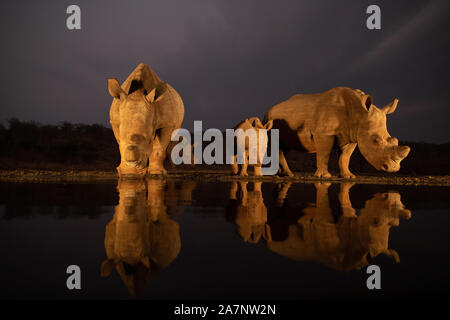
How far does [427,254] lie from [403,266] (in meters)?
0.33

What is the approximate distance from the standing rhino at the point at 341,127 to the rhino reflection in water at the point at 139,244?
6053 millimetres

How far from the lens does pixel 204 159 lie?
17.1 m

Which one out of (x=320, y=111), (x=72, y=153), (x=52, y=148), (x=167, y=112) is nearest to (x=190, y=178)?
(x=167, y=112)

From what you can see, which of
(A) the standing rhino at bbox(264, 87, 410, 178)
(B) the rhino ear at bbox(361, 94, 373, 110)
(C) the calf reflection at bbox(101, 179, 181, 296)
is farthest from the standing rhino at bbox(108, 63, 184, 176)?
(B) the rhino ear at bbox(361, 94, 373, 110)

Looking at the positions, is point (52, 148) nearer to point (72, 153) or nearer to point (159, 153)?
point (72, 153)

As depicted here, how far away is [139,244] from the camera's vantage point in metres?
1.67

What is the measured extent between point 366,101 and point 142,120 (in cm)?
557

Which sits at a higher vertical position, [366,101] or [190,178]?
[366,101]

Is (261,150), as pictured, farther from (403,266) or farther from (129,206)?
(403,266)

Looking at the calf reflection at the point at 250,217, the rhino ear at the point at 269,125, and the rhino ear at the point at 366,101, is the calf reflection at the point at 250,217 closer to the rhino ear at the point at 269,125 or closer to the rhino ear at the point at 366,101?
the rhino ear at the point at 366,101

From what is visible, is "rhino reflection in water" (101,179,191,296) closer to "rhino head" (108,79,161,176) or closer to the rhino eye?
"rhino head" (108,79,161,176)

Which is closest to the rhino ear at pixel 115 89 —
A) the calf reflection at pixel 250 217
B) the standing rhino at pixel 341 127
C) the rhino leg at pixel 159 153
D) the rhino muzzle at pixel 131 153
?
the rhino leg at pixel 159 153
